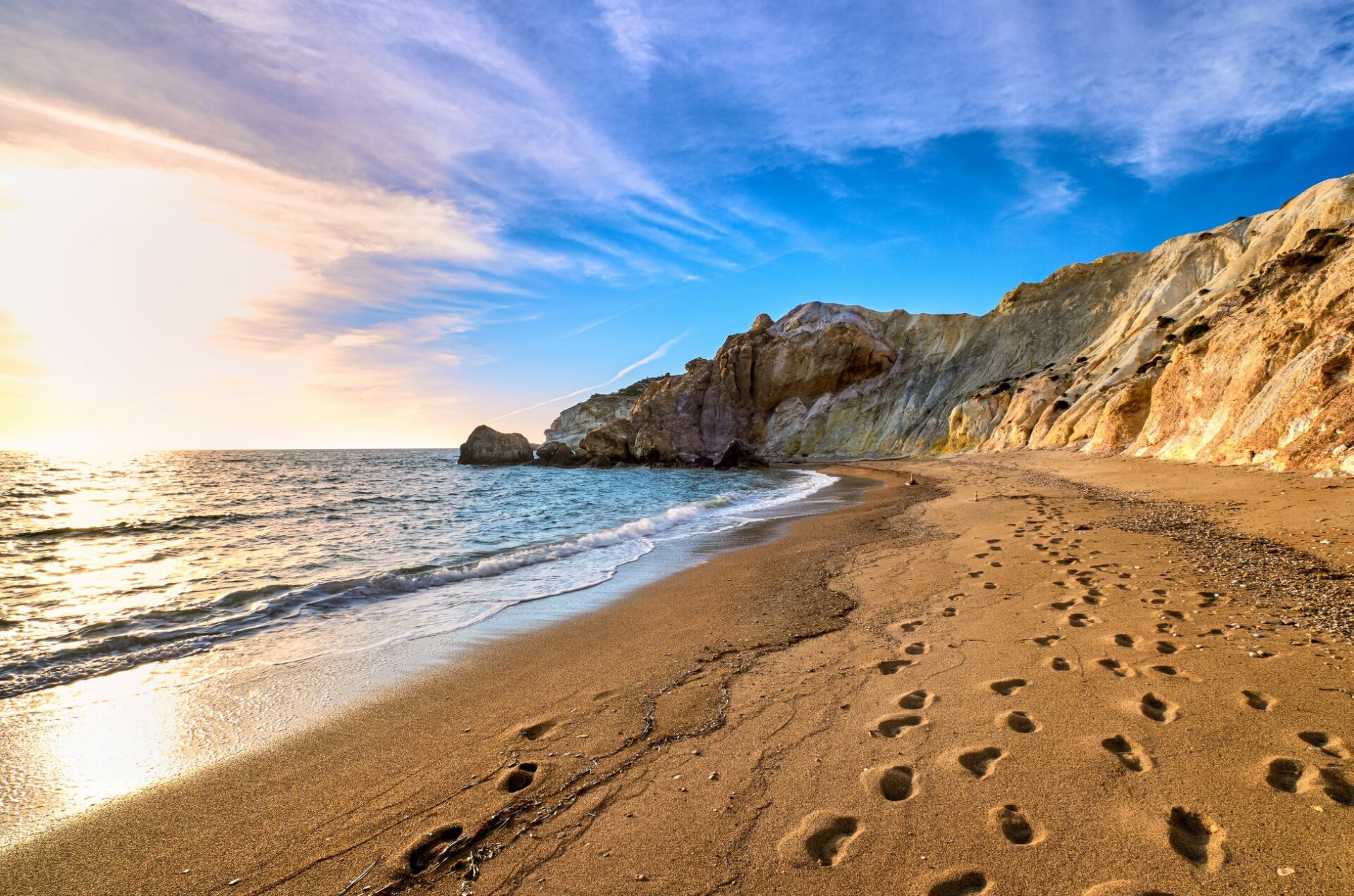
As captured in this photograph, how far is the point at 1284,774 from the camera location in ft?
8.40

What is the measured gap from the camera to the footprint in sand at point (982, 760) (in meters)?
2.78

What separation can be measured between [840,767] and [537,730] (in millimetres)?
1936

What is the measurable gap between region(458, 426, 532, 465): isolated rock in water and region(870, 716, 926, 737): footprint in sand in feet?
184

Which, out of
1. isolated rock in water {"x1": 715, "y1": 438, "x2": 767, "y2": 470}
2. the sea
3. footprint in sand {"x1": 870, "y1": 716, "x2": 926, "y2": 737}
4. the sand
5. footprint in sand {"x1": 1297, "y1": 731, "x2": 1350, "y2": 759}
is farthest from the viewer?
isolated rock in water {"x1": 715, "y1": 438, "x2": 767, "y2": 470}

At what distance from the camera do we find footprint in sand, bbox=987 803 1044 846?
2.30m

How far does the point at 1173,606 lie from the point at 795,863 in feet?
14.9

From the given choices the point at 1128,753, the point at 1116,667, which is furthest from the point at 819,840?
the point at 1116,667

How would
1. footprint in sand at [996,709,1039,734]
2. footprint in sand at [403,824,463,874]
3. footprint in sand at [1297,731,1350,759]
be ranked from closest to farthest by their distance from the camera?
footprint in sand at [403,824,463,874] → footprint in sand at [1297,731,1350,759] → footprint in sand at [996,709,1039,734]

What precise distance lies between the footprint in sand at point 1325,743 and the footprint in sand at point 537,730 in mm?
4010

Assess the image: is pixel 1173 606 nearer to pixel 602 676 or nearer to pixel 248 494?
pixel 602 676

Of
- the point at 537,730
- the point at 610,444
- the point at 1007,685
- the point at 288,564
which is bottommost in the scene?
the point at 537,730

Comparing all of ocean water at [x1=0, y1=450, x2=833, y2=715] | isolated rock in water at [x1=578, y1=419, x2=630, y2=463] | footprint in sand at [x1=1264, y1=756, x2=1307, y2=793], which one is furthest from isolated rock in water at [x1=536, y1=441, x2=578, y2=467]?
footprint in sand at [x1=1264, y1=756, x2=1307, y2=793]

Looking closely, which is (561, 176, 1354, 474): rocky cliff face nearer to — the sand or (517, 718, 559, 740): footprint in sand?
the sand

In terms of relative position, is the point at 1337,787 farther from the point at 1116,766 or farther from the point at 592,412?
the point at 592,412
